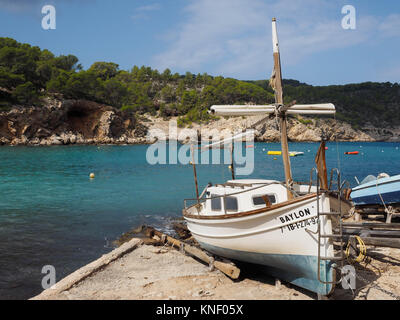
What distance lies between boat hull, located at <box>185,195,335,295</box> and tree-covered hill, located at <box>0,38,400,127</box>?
3412 inches

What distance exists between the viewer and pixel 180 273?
9703mm

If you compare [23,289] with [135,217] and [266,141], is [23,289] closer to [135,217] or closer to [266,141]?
[135,217]

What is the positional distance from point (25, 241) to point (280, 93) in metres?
12.5

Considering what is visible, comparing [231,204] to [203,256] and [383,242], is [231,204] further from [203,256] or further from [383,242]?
[383,242]

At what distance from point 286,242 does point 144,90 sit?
141 m

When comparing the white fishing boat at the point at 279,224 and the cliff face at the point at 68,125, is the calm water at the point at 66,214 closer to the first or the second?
the white fishing boat at the point at 279,224

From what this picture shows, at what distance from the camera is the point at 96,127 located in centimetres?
9881

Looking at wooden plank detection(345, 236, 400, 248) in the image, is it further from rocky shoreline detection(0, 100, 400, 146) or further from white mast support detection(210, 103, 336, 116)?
rocky shoreline detection(0, 100, 400, 146)

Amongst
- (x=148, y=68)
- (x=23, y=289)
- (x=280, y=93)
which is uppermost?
(x=148, y=68)

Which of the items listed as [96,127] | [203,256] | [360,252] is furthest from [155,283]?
[96,127]

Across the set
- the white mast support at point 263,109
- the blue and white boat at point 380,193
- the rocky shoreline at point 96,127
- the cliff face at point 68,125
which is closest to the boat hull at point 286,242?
the white mast support at point 263,109

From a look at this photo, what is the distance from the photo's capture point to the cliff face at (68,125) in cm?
8062
